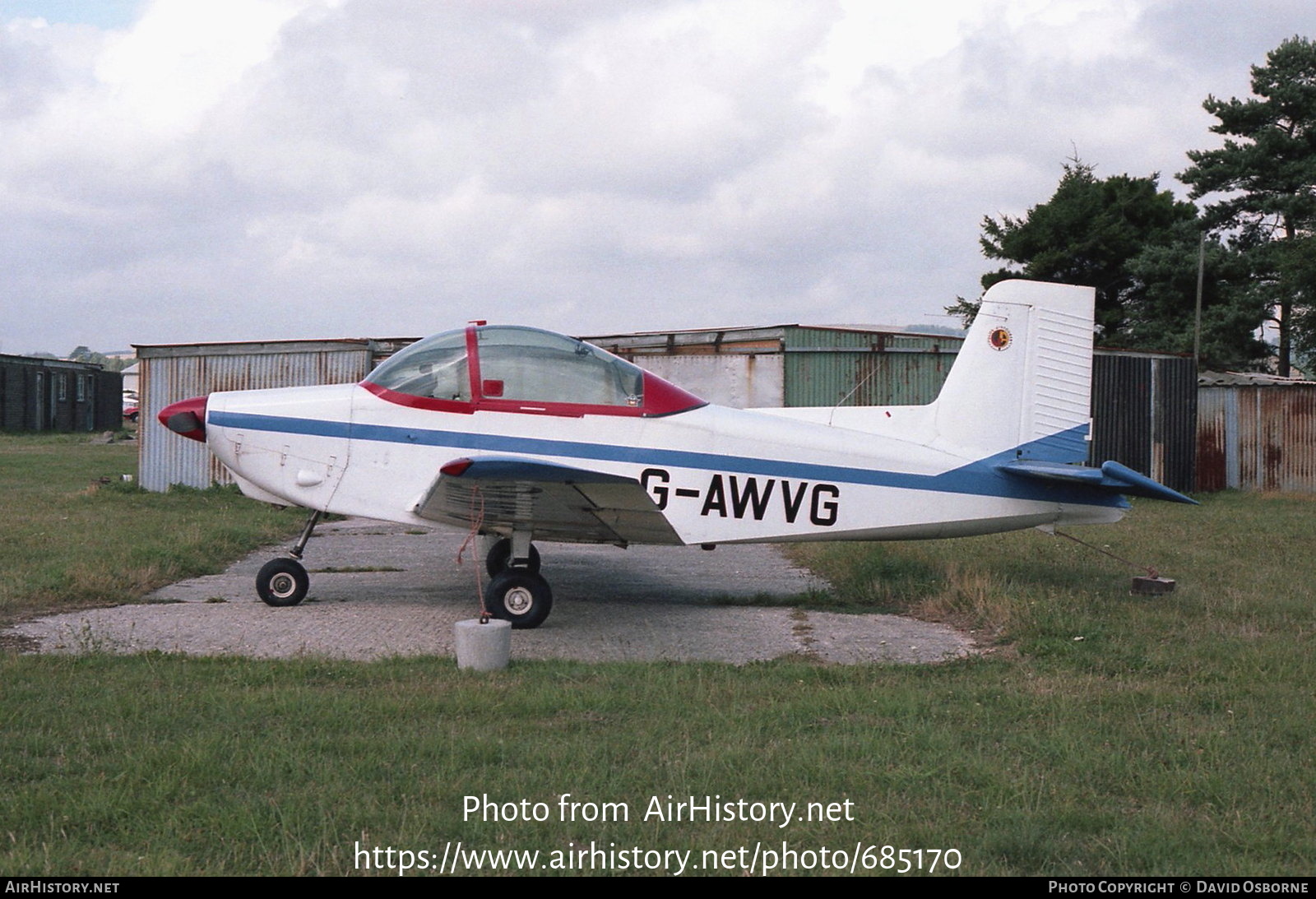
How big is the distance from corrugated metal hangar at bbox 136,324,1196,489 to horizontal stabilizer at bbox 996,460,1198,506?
9505 millimetres

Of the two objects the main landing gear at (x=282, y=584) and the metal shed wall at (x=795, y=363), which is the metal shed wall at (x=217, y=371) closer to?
the metal shed wall at (x=795, y=363)

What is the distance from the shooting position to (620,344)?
2036cm

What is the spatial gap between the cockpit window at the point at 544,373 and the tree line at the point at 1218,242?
85.5 ft

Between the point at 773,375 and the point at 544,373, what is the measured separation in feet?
35.4

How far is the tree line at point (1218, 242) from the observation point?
102 feet

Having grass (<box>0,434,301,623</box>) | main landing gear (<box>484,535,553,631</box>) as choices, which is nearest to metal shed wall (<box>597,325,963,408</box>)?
grass (<box>0,434,301,623</box>)

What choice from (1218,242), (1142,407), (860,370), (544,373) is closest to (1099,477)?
(544,373)

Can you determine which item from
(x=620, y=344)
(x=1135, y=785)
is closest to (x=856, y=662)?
(x=1135, y=785)

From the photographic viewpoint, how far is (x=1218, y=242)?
3281 centimetres

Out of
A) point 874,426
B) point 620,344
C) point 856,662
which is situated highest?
point 620,344

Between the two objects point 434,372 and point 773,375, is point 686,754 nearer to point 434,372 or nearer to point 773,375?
point 434,372

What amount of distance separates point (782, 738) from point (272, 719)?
238cm
